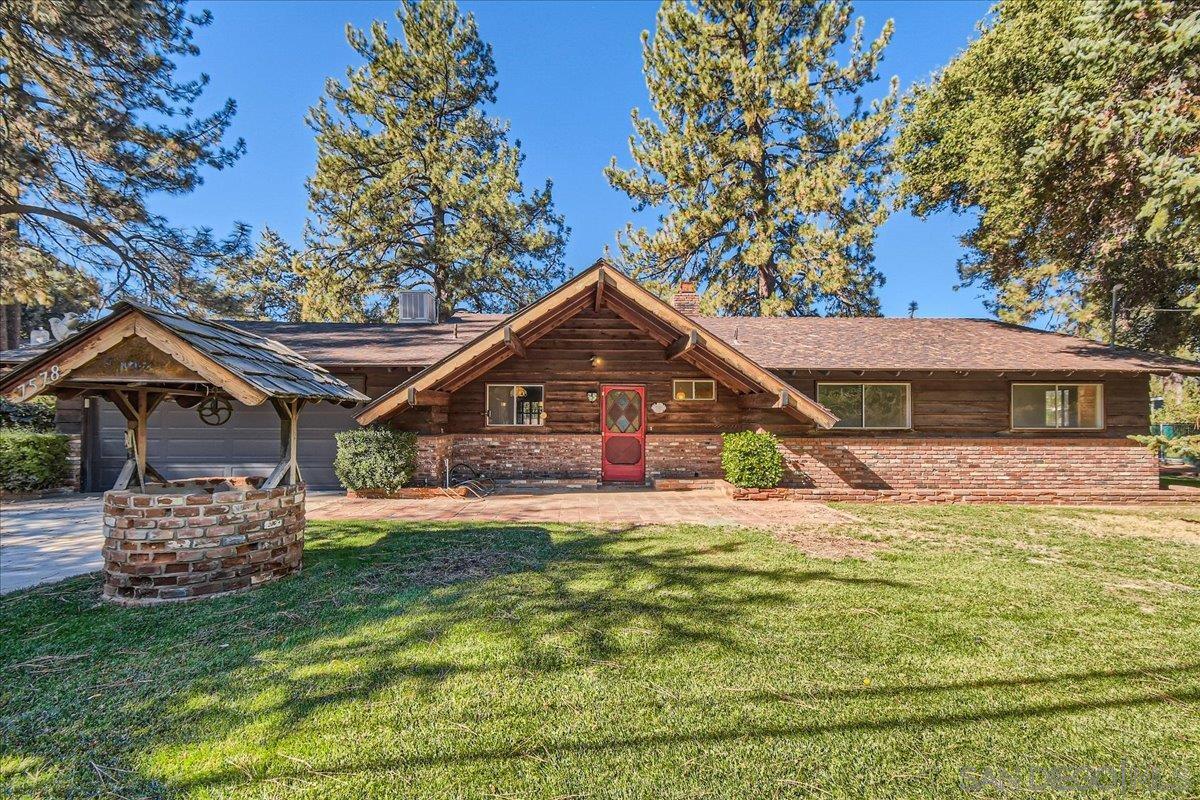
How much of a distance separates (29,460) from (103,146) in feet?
23.5

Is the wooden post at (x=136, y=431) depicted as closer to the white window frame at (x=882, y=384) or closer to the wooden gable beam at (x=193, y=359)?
the wooden gable beam at (x=193, y=359)

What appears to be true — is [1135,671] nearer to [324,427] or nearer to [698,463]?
[698,463]

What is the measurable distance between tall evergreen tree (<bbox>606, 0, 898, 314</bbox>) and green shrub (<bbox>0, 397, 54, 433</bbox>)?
18.0m

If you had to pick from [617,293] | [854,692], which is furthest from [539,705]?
[617,293]

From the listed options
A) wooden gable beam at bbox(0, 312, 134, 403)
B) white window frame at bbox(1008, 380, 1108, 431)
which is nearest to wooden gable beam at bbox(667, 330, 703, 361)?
white window frame at bbox(1008, 380, 1108, 431)

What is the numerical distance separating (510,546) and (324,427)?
730cm

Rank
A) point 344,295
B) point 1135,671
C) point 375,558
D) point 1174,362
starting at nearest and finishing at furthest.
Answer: point 1135,671 < point 375,558 < point 1174,362 < point 344,295

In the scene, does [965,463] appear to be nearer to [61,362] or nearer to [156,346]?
[156,346]

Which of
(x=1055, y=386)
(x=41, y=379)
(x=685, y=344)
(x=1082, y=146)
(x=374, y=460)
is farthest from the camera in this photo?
(x=1055, y=386)

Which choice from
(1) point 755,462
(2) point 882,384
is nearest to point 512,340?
(1) point 755,462

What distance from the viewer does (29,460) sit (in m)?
9.55

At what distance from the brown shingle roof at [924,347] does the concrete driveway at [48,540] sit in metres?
10.9

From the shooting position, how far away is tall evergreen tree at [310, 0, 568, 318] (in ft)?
64.9

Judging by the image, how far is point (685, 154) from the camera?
19.1m
